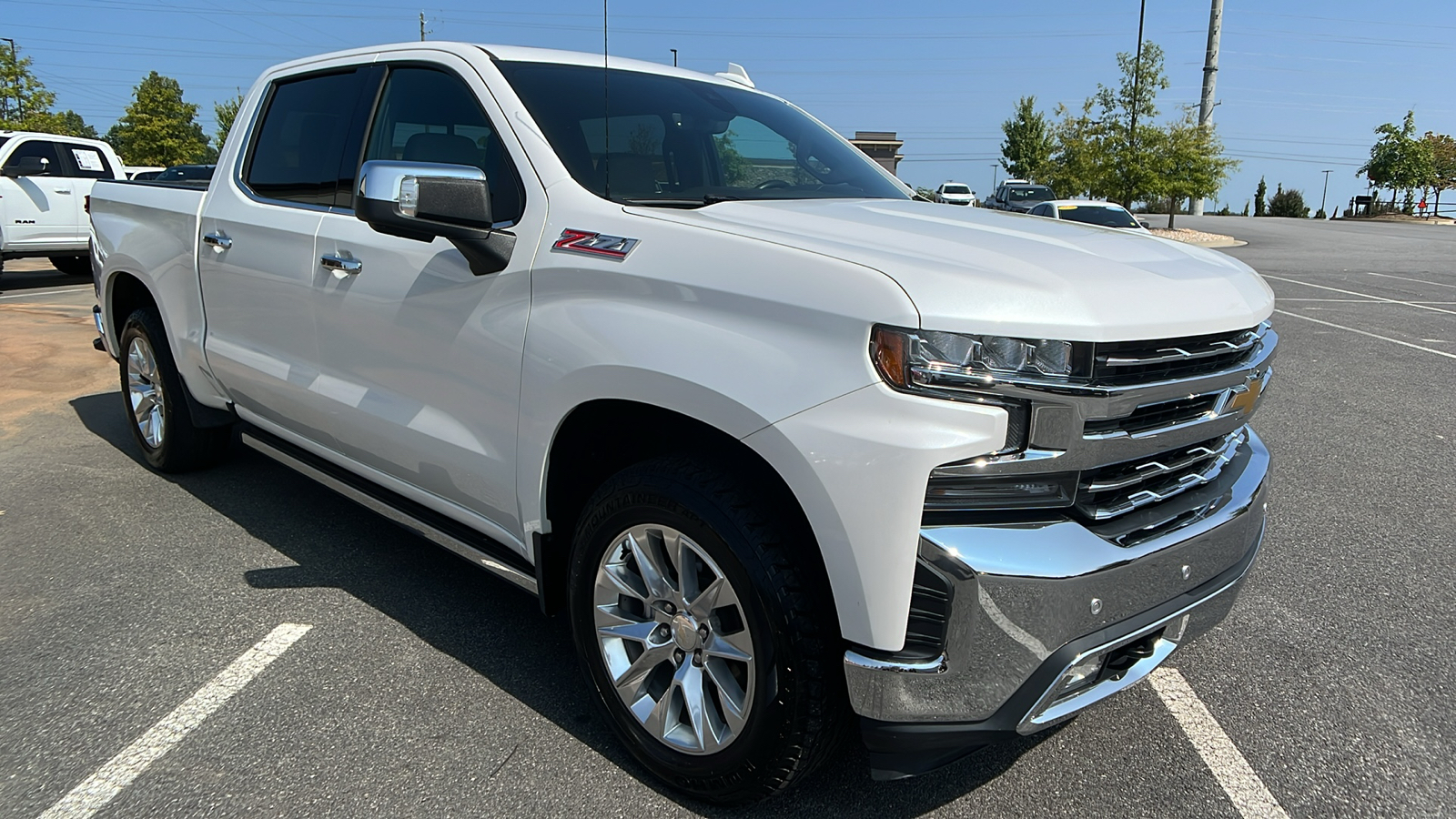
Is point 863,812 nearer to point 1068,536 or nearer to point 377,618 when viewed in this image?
point 1068,536

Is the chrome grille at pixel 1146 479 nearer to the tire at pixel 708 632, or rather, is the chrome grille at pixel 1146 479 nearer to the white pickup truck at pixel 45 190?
the tire at pixel 708 632

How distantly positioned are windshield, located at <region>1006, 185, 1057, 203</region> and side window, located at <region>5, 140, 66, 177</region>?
24.5 m

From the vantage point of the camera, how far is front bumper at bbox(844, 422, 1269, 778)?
1.96 meters

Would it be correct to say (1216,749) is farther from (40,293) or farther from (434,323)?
(40,293)

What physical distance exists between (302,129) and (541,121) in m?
1.56

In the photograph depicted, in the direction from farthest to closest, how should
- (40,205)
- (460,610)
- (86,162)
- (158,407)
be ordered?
(86,162) → (40,205) → (158,407) → (460,610)

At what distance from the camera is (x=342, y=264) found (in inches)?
130

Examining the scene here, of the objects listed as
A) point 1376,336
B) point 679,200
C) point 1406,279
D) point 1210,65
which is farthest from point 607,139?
point 1210,65

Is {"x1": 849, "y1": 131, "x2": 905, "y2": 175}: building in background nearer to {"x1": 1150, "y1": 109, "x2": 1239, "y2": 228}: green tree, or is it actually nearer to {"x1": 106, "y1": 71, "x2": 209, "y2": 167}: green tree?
{"x1": 1150, "y1": 109, "x2": 1239, "y2": 228}: green tree

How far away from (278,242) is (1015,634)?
121 inches

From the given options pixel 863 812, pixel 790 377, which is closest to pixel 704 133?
pixel 790 377

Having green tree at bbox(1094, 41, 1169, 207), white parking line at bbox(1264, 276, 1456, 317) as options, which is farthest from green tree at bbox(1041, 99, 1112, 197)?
white parking line at bbox(1264, 276, 1456, 317)

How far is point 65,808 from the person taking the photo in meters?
2.47

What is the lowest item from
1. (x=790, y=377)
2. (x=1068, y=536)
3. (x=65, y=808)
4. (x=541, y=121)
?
(x=65, y=808)
